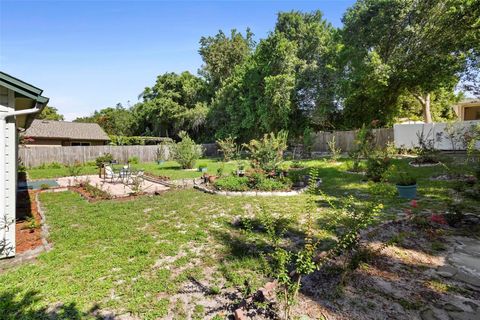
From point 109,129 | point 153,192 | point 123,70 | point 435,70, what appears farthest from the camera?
point 109,129

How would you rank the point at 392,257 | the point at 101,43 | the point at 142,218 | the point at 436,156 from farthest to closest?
the point at 436,156 → the point at 101,43 → the point at 142,218 → the point at 392,257

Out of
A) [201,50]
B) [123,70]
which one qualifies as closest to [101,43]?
[123,70]

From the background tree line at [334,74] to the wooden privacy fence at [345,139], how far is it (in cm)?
134

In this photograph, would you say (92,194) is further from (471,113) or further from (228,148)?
(471,113)

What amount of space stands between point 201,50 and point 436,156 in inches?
1079

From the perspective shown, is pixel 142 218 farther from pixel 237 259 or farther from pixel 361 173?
pixel 361 173

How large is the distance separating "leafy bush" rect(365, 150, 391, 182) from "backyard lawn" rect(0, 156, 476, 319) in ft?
4.96

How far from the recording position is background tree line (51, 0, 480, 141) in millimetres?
16016

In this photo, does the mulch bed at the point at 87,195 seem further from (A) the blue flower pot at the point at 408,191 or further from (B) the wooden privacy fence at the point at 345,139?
(B) the wooden privacy fence at the point at 345,139

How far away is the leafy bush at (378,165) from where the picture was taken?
897 cm

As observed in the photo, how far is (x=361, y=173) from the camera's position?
1130 cm

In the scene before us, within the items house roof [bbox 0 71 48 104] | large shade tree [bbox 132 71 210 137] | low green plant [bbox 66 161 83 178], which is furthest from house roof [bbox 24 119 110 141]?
house roof [bbox 0 71 48 104]

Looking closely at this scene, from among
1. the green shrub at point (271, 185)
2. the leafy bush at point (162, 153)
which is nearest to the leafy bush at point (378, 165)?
the green shrub at point (271, 185)

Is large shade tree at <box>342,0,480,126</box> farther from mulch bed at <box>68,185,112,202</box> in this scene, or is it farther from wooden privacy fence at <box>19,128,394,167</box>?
mulch bed at <box>68,185,112,202</box>
